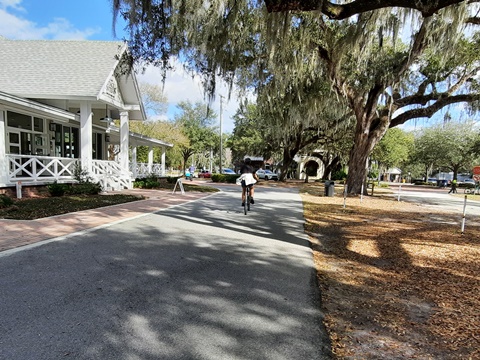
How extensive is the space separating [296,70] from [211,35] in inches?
162

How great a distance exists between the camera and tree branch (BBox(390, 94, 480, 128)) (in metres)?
14.8

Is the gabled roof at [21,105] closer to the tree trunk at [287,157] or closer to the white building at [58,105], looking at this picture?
the white building at [58,105]

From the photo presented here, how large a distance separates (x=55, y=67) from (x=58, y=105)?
2018 mm

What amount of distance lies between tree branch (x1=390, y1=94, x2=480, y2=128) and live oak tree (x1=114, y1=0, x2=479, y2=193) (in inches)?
1.8

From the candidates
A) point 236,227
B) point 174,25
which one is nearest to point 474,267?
point 236,227

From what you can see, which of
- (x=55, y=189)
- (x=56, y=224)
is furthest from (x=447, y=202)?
(x=55, y=189)

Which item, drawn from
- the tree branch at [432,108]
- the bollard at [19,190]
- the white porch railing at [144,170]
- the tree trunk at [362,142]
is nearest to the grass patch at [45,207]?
the bollard at [19,190]

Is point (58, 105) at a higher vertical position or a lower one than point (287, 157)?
higher

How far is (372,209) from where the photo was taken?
40.3 ft

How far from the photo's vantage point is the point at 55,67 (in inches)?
573

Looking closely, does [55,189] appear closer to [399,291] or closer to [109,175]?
[109,175]

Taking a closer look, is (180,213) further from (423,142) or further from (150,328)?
(423,142)

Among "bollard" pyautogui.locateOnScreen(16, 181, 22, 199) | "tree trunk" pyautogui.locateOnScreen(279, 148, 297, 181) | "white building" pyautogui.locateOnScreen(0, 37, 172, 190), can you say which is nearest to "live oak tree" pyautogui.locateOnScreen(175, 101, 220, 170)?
→ "tree trunk" pyautogui.locateOnScreen(279, 148, 297, 181)

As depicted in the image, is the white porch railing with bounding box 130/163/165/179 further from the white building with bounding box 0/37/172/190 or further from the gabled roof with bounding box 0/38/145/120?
the gabled roof with bounding box 0/38/145/120
